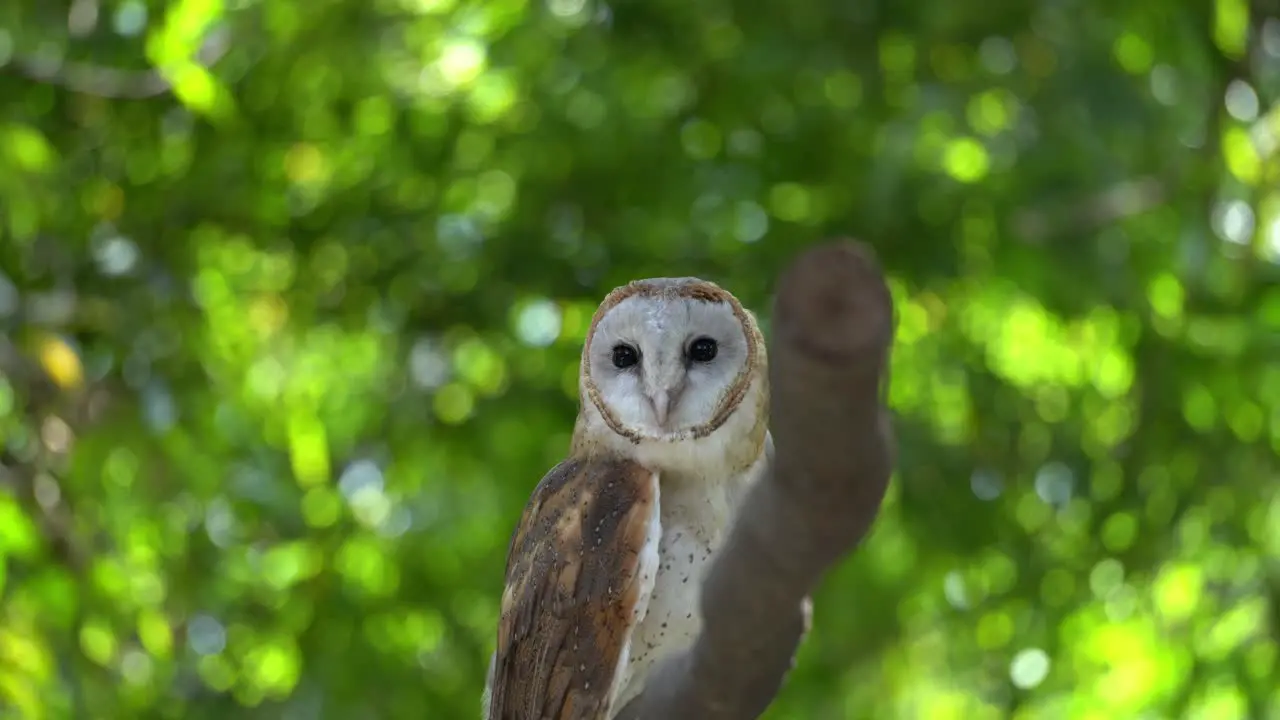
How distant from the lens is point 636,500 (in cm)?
165

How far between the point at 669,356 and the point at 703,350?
2.5 inches

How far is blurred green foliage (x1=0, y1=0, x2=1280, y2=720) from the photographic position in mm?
3600

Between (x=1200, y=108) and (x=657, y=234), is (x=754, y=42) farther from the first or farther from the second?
(x=1200, y=108)

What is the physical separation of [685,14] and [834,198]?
0.60 metres

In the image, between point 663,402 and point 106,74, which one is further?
point 106,74

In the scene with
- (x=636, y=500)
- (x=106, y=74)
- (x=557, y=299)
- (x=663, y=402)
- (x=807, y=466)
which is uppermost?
(x=807, y=466)

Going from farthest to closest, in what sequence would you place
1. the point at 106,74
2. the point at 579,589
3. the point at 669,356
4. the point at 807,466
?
1. the point at 106,74
2. the point at 579,589
3. the point at 669,356
4. the point at 807,466

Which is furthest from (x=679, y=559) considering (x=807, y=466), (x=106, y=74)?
(x=106, y=74)

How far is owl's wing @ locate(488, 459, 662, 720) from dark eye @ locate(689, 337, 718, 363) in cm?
15

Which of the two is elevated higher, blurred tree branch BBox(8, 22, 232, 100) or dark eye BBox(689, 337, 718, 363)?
dark eye BBox(689, 337, 718, 363)

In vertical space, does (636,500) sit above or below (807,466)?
below

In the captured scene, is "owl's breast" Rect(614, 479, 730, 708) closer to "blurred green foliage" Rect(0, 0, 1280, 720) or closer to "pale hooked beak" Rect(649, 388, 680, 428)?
"pale hooked beak" Rect(649, 388, 680, 428)

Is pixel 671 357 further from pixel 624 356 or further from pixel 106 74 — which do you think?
pixel 106 74

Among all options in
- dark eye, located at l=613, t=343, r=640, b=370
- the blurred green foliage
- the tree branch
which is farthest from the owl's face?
the blurred green foliage
